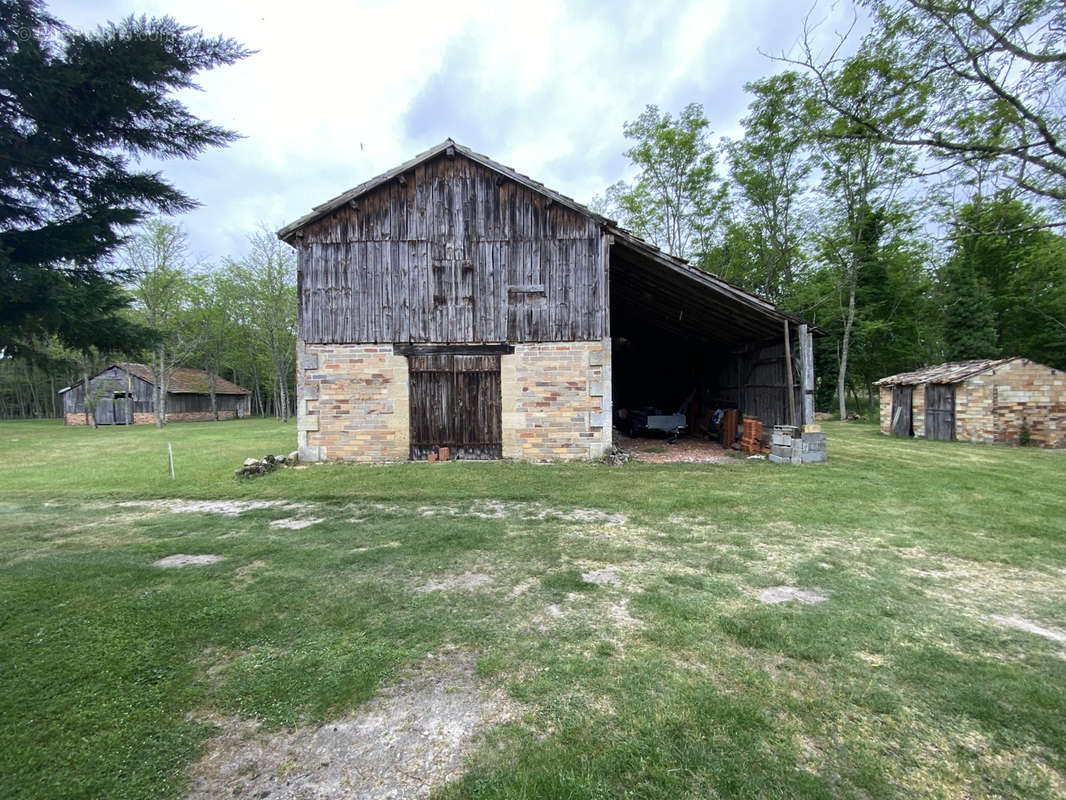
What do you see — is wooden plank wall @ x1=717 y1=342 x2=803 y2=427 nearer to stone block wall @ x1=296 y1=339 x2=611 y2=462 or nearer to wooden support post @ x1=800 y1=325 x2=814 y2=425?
wooden support post @ x1=800 y1=325 x2=814 y2=425

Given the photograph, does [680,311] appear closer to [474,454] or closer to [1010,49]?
[474,454]

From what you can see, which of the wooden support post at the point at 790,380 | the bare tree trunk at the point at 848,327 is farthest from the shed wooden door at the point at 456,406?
the bare tree trunk at the point at 848,327

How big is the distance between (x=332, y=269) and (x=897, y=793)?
38.5 feet

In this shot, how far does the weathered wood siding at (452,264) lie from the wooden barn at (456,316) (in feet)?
0.08

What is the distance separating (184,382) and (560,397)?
39.5 m

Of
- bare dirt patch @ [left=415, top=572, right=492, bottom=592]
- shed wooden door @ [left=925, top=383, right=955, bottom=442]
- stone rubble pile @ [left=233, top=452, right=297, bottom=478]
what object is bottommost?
bare dirt patch @ [left=415, top=572, right=492, bottom=592]

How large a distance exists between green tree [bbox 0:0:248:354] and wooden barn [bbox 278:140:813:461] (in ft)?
21.6

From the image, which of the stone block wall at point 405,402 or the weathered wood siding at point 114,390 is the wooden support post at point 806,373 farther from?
the weathered wood siding at point 114,390

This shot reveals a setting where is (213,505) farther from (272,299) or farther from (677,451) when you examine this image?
(272,299)

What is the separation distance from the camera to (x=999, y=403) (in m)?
14.0

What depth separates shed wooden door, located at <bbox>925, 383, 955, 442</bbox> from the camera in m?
14.8

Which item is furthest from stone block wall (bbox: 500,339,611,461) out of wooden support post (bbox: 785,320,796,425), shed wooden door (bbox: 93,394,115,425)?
Answer: shed wooden door (bbox: 93,394,115,425)

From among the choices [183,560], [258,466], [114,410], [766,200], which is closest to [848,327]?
[766,200]

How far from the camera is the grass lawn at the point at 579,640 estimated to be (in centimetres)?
200
